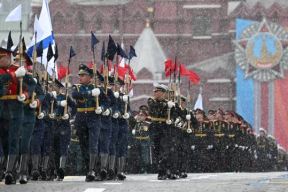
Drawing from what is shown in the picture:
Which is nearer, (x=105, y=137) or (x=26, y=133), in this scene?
(x=26, y=133)

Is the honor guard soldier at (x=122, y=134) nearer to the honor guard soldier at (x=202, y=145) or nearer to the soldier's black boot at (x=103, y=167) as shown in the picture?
the soldier's black boot at (x=103, y=167)

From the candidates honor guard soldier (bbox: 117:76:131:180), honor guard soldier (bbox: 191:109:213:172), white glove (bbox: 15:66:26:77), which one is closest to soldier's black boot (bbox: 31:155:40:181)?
honor guard soldier (bbox: 117:76:131:180)

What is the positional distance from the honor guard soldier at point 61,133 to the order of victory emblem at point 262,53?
31.8m

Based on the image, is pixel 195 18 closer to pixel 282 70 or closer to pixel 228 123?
pixel 282 70

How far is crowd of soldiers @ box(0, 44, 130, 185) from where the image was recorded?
9578 mm

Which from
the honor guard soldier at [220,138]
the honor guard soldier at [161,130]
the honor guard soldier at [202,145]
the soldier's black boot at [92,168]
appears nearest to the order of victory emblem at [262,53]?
the honor guard soldier at [220,138]

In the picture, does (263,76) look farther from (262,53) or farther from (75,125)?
(75,125)

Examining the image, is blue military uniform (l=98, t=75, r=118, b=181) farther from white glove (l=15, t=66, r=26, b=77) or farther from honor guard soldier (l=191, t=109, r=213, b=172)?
honor guard soldier (l=191, t=109, r=213, b=172)

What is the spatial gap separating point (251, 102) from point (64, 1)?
519 inches

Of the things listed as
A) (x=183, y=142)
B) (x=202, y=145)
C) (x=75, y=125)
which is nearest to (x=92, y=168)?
(x=75, y=125)

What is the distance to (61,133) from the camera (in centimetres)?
1258

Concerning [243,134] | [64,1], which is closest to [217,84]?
[64,1]

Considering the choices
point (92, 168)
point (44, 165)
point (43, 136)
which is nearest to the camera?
point (92, 168)

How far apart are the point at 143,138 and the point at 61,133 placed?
7697 mm
